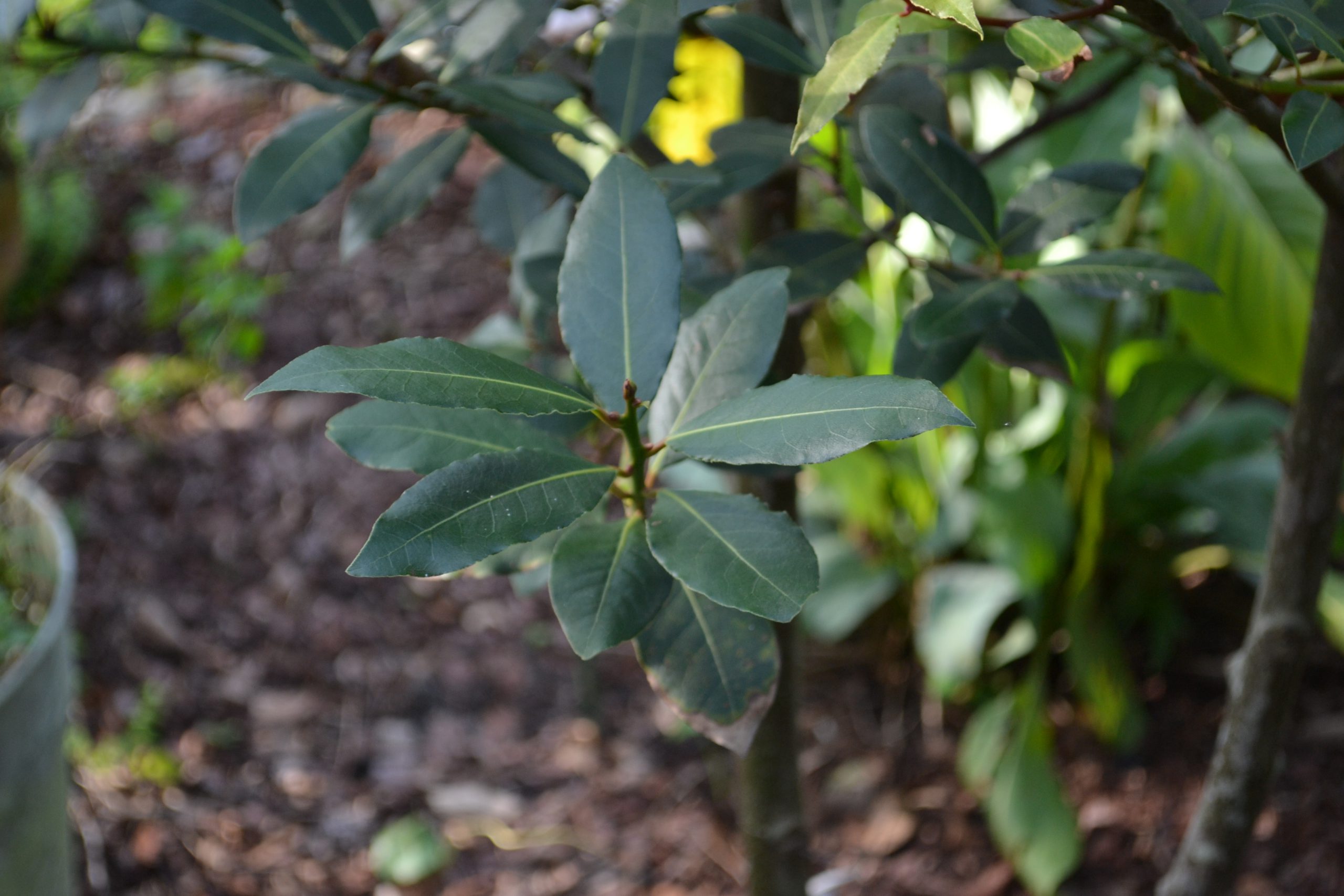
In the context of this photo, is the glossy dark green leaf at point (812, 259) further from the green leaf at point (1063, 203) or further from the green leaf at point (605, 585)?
the green leaf at point (605, 585)

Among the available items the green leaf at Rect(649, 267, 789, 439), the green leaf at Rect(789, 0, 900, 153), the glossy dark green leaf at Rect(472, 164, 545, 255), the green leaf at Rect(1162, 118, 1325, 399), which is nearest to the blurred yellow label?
the green leaf at Rect(1162, 118, 1325, 399)

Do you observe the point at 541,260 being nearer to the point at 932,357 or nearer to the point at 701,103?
the point at 932,357

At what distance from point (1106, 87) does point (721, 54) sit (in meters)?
1.64

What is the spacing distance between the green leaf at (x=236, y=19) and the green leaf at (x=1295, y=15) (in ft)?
2.05

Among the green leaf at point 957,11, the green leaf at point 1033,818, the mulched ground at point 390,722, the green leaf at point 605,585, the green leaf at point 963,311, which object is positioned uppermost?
the green leaf at point 957,11

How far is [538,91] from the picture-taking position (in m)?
0.77

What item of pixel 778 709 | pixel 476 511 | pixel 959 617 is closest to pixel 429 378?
pixel 476 511

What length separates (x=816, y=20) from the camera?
80cm

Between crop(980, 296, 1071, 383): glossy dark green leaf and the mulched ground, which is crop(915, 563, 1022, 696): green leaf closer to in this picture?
the mulched ground

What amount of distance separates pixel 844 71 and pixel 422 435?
0.33 meters

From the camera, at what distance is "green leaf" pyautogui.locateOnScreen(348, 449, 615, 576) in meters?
0.52

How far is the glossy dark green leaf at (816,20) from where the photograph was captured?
0.80 m

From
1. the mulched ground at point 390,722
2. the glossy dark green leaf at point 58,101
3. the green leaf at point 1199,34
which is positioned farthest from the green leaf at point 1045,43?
the mulched ground at point 390,722

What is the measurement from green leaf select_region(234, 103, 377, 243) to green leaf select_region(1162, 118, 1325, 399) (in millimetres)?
1312
